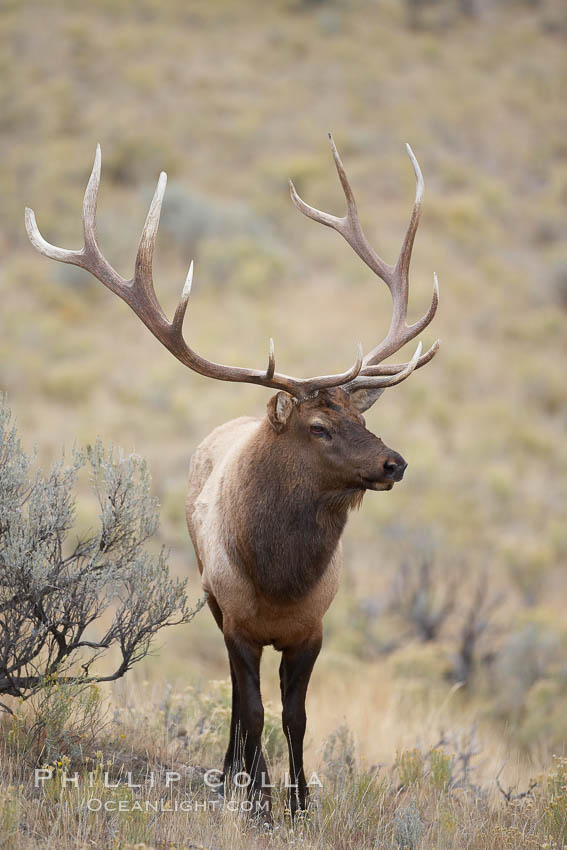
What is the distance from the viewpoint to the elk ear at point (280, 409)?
15.1 ft

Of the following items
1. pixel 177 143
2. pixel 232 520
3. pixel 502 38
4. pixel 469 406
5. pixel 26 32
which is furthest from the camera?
pixel 502 38

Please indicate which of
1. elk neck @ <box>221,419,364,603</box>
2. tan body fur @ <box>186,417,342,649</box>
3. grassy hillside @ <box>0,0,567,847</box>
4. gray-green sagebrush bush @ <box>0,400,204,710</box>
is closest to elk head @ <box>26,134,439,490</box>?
elk neck @ <box>221,419,364,603</box>

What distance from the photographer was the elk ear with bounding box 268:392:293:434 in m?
4.60

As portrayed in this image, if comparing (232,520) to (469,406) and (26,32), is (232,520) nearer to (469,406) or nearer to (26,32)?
(469,406)

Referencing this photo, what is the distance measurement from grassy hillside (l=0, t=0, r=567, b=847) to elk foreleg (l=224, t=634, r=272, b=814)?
2.21ft

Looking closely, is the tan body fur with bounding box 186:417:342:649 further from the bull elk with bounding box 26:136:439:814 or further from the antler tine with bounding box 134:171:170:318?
the antler tine with bounding box 134:171:170:318

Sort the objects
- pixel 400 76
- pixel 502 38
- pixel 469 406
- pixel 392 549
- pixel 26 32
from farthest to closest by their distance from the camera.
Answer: pixel 502 38 → pixel 400 76 → pixel 26 32 → pixel 469 406 → pixel 392 549

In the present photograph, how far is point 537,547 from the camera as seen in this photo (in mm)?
14117

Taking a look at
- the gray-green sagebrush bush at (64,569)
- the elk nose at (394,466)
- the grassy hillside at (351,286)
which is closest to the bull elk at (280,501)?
the elk nose at (394,466)

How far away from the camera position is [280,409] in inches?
182

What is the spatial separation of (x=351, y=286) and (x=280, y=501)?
17814 mm

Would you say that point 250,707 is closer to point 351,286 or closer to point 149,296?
point 149,296

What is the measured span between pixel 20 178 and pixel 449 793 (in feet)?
77.9

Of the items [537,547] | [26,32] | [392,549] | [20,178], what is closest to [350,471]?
[392,549]
